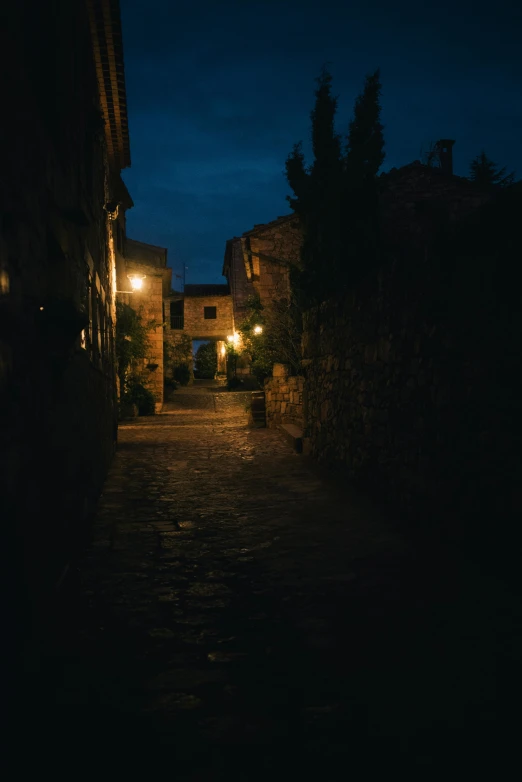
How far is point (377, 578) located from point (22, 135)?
3.14 m

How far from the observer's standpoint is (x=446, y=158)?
1816 centimetres

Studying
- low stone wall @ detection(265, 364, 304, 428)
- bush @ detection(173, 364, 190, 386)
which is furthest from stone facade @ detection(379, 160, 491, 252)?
bush @ detection(173, 364, 190, 386)

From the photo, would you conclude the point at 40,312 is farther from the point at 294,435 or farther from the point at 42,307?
the point at 294,435

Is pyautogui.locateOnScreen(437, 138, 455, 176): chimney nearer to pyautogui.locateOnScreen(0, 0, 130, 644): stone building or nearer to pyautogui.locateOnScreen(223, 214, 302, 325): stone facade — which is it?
pyautogui.locateOnScreen(223, 214, 302, 325): stone facade

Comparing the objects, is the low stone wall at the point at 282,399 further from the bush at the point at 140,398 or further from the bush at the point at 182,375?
the bush at the point at 182,375

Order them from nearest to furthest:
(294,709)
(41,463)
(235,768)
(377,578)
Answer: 1. (235,768)
2. (294,709)
3. (41,463)
4. (377,578)

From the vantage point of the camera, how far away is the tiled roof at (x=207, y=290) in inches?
1430

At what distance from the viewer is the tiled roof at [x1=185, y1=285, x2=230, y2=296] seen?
119 ft

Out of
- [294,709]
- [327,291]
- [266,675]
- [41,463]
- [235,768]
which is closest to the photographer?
[235,768]

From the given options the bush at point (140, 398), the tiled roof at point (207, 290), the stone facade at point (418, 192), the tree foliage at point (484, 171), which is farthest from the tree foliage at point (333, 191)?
the tiled roof at point (207, 290)

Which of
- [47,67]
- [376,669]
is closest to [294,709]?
[376,669]

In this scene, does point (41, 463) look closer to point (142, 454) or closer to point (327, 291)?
point (327, 291)

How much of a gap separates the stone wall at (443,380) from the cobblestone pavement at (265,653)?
532 mm

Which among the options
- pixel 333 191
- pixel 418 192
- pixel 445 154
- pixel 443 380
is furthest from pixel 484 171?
pixel 443 380
